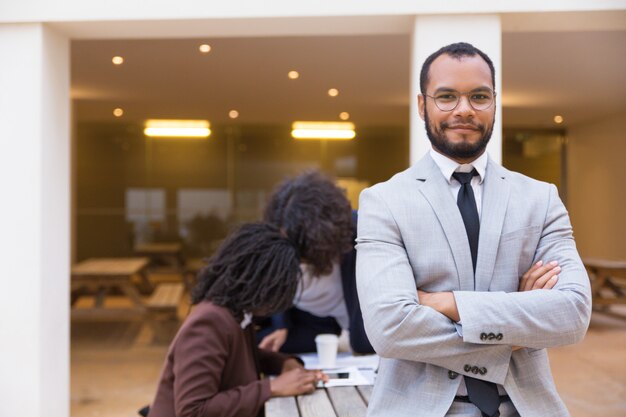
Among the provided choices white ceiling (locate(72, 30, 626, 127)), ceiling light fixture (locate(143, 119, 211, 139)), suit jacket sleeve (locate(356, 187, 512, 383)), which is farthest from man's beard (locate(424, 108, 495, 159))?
ceiling light fixture (locate(143, 119, 211, 139))

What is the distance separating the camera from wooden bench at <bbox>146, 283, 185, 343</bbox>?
6742 millimetres

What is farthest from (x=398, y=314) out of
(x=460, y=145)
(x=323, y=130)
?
(x=323, y=130)

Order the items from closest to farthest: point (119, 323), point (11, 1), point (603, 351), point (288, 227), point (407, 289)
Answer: point (407, 289) < point (288, 227) < point (11, 1) < point (603, 351) < point (119, 323)

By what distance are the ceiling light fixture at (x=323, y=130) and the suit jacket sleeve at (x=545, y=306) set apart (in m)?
9.33

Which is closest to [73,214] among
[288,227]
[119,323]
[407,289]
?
[119,323]

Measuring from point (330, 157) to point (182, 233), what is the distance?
9.09ft

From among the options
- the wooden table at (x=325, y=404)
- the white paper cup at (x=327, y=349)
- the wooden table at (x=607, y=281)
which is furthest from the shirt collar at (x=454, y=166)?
the wooden table at (x=607, y=281)

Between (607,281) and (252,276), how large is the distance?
7659mm

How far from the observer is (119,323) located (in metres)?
8.02

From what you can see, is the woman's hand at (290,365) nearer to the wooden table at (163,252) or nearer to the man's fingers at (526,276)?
the man's fingers at (526,276)

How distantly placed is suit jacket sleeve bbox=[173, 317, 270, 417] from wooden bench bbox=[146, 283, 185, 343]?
15.8 feet

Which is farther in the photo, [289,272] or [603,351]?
[603,351]

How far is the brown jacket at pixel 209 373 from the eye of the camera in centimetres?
197

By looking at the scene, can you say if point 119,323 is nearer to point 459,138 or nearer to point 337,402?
point 337,402
